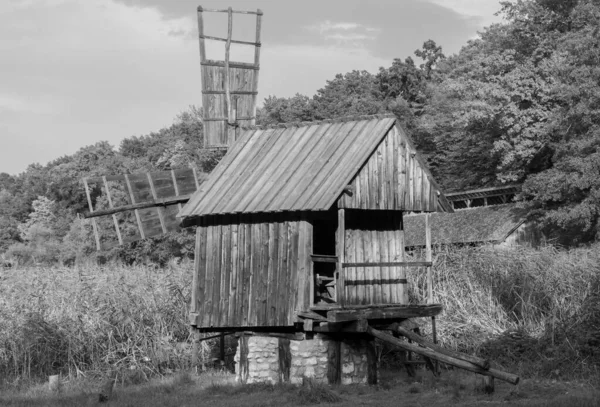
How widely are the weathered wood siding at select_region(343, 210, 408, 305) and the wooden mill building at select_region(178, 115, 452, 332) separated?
0.02m

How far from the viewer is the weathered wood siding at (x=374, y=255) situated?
72.0ft

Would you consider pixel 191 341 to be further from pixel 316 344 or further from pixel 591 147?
pixel 591 147

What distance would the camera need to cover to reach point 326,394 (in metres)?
18.8

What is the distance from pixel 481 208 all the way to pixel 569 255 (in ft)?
80.4

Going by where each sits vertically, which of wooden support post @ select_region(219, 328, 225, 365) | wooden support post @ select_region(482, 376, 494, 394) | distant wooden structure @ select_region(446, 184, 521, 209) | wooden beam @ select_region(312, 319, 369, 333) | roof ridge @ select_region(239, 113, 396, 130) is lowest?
wooden support post @ select_region(482, 376, 494, 394)

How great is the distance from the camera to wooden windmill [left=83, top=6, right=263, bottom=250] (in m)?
27.0


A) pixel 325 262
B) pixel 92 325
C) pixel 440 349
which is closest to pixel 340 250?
pixel 325 262

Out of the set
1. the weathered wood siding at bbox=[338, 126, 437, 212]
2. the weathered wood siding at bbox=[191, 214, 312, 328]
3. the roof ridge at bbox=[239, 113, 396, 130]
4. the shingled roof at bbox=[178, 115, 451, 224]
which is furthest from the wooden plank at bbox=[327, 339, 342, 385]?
the roof ridge at bbox=[239, 113, 396, 130]

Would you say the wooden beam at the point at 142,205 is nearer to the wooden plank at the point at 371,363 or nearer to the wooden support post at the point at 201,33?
the wooden support post at the point at 201,33

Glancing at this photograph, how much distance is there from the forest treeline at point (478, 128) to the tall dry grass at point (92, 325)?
20.9 m

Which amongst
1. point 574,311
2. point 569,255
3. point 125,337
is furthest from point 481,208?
point 125,337

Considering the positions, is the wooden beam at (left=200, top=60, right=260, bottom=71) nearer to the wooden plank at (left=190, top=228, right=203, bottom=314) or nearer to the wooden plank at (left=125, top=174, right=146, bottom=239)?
the wooden plank at (left=125, top=174, right=146, bottom=239)

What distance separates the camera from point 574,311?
973 inches

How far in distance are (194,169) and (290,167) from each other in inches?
258
